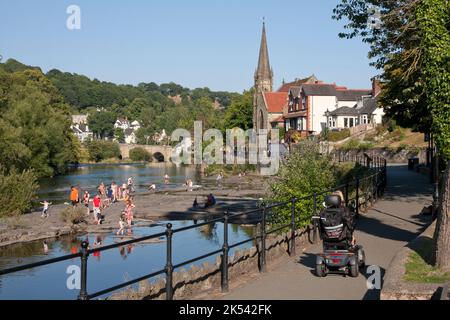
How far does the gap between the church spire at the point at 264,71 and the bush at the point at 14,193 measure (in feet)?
267

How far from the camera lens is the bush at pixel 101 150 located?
143m

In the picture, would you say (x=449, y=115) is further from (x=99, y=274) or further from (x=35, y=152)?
(x=35, y=152)

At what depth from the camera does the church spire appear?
4674 inches

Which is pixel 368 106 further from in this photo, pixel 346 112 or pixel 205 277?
pixel 205 277

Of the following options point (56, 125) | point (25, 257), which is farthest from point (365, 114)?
point (25, 257)

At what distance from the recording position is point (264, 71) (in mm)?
119938

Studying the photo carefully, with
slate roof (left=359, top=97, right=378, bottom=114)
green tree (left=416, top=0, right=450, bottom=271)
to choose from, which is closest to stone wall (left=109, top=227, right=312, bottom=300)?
green tree (left=416, top=0, right=450, bottom=271)

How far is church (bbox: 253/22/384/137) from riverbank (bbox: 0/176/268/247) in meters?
28.4

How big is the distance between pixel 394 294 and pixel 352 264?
2885mm

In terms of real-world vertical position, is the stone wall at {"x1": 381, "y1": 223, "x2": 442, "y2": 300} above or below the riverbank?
above

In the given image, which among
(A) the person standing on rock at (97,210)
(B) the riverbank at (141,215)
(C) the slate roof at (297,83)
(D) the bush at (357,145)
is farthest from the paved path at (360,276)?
(C) the slate roof at (297,83)

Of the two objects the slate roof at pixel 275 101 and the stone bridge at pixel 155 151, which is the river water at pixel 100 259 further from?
the stone bridge at pixel 155 151

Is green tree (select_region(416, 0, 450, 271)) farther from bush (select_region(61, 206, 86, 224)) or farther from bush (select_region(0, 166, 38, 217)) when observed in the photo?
bush (select_region(0, 166, 38, 217))

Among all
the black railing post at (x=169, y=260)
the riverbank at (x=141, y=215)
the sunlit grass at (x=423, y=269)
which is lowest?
the riverbank at (x=141, y=215)
